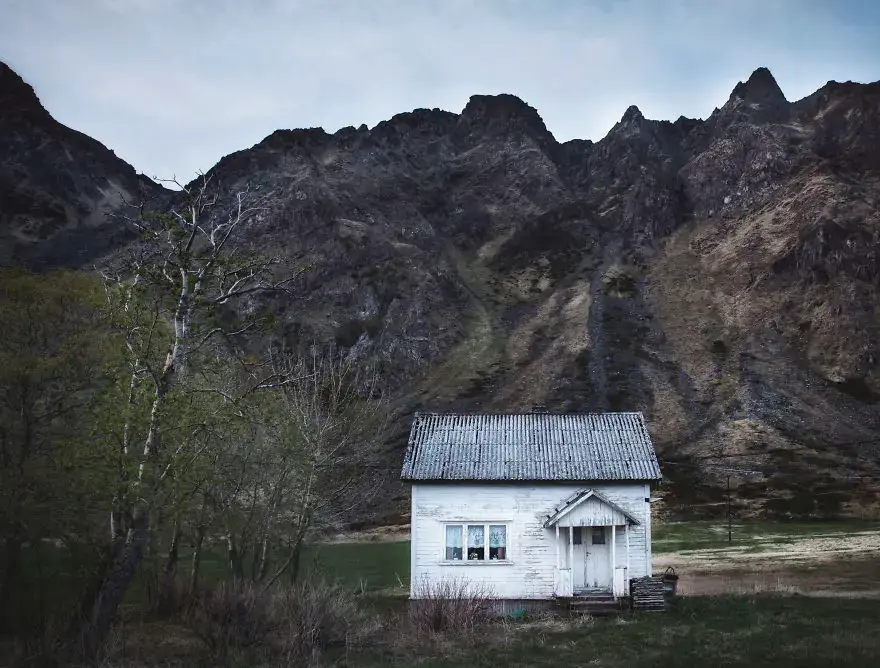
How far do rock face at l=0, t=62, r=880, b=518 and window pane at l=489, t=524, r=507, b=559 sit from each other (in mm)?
44388

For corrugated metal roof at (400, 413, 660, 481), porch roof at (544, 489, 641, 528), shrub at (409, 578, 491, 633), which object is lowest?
shrub at (409, 578, 491, 633)

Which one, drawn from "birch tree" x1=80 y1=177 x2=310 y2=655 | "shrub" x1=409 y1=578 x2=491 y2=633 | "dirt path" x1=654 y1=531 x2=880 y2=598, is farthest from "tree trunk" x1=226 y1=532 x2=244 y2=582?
"dirt path" x1=654 y1=531 x2=880 y2=598

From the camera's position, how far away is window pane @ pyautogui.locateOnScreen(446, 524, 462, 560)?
1087 inches

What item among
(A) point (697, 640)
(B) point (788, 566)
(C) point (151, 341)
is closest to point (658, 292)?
(B) point (788, 566)

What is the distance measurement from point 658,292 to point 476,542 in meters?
112

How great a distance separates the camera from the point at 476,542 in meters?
27.6

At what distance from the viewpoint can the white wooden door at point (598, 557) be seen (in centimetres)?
2747

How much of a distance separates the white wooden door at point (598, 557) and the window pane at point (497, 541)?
299cm

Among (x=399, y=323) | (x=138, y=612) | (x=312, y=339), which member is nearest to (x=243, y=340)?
(x=312, y=339)

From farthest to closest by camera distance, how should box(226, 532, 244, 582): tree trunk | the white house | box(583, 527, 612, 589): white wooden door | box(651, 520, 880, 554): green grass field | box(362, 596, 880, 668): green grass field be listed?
box(651, 520, 880, 554): green grass field
box(583, 527, 612, 589): white wooden door
the white house
box(226, 532, 244, 582): tree trunk
box(362, 596, 880, 668): green grass field

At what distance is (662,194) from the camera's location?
164 metres

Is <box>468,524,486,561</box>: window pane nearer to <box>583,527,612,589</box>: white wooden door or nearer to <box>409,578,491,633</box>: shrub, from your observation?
<box>583,527,612,589</box>: white wooden door

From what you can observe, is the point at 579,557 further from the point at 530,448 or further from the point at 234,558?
the point at 234,558

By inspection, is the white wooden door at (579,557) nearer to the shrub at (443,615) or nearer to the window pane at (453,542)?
the window pane at (453,542)
